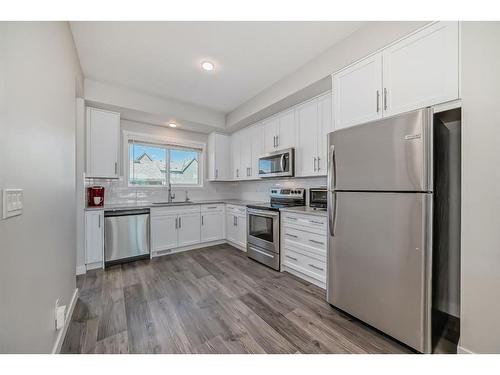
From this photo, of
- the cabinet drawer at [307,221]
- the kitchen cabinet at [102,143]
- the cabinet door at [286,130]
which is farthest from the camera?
the cabinet door at [286,130]

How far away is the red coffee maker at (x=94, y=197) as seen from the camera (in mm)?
3113

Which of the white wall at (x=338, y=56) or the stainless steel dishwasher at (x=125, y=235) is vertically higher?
the white wall at (x=338, y=56)

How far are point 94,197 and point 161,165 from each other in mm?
1332

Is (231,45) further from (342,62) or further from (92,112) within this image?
(92,112)

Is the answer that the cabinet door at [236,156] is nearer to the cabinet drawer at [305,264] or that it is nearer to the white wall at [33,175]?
the cabinet drawer at [305,264]

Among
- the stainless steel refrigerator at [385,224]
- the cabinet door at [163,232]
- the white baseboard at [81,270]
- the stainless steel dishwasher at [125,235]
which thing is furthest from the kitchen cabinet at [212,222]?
the stainless steel refrigerator at [385,224]

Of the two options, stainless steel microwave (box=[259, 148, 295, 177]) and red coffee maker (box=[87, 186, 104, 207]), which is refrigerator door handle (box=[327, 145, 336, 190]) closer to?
stainless steel microwave (box=[259, 148, 295, 177])

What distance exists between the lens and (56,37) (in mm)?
1506

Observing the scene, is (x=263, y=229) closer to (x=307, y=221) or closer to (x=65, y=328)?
(x=307, y=221)

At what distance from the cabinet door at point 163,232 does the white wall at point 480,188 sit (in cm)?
354

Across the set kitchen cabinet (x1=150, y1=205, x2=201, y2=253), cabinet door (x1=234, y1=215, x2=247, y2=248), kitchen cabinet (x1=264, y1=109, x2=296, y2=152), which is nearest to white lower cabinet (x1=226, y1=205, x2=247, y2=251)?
cabinet door (x1=234, y1=215, x2=247, y2=248)

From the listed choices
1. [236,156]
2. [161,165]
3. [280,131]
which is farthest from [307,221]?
[161,165]

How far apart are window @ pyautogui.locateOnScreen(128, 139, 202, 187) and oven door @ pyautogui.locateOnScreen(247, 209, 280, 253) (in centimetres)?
182

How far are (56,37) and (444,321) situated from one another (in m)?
3.77
